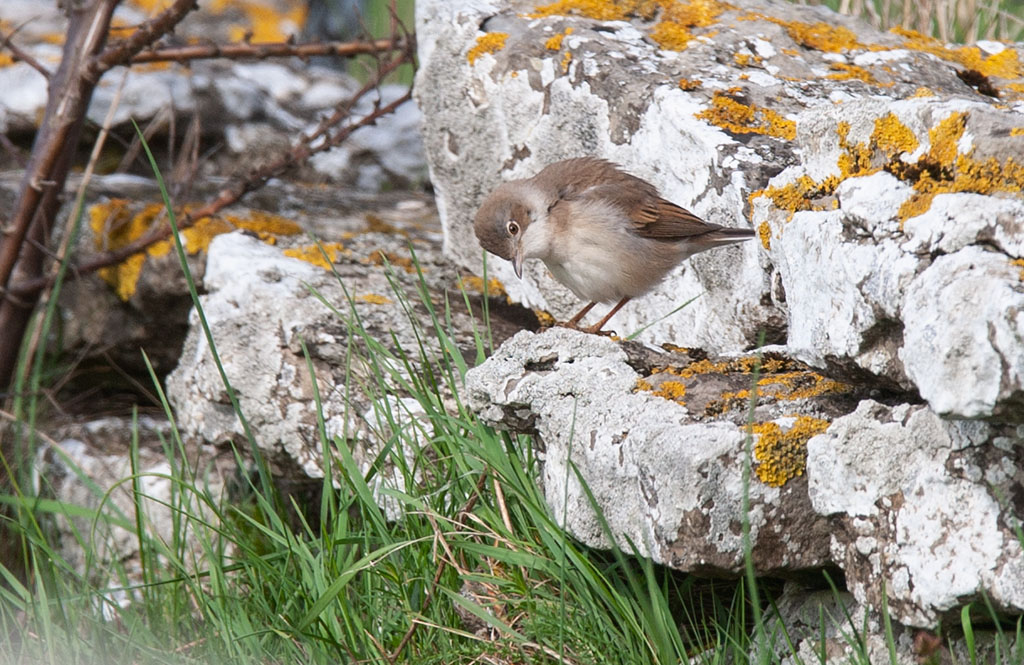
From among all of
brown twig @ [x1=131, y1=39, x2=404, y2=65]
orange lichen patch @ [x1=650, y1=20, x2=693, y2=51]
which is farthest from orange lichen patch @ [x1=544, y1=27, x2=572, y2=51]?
brown twig @ [x1=131, y1=39, x2=404, y2=65]

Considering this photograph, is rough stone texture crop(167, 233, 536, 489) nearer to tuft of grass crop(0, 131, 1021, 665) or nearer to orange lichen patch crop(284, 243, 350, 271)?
orange lichen patch crop(284, 243, 350, 271)

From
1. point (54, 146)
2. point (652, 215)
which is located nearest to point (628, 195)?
point (652, 215)

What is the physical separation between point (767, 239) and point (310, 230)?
2372mm

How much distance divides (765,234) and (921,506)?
854 millimetres

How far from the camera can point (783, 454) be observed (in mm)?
2150

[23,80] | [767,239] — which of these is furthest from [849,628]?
[23,80]

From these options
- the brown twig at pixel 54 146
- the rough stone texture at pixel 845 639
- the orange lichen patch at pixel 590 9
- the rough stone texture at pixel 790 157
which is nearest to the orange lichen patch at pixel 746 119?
the rough stone texture at pixel 790 157

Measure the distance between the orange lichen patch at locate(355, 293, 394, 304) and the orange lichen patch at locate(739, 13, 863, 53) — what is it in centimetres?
161

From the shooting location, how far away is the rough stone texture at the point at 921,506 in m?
1.85

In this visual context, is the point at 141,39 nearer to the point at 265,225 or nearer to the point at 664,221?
the point at 265,225

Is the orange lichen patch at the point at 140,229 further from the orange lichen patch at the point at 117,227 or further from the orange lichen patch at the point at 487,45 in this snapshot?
the orange lichen patch at the point at 487,45

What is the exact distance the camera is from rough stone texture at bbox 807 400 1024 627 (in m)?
1.85

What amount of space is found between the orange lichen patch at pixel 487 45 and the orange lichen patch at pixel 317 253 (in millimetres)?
946


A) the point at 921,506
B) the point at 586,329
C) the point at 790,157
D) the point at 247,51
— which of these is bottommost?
the point at 586,329
